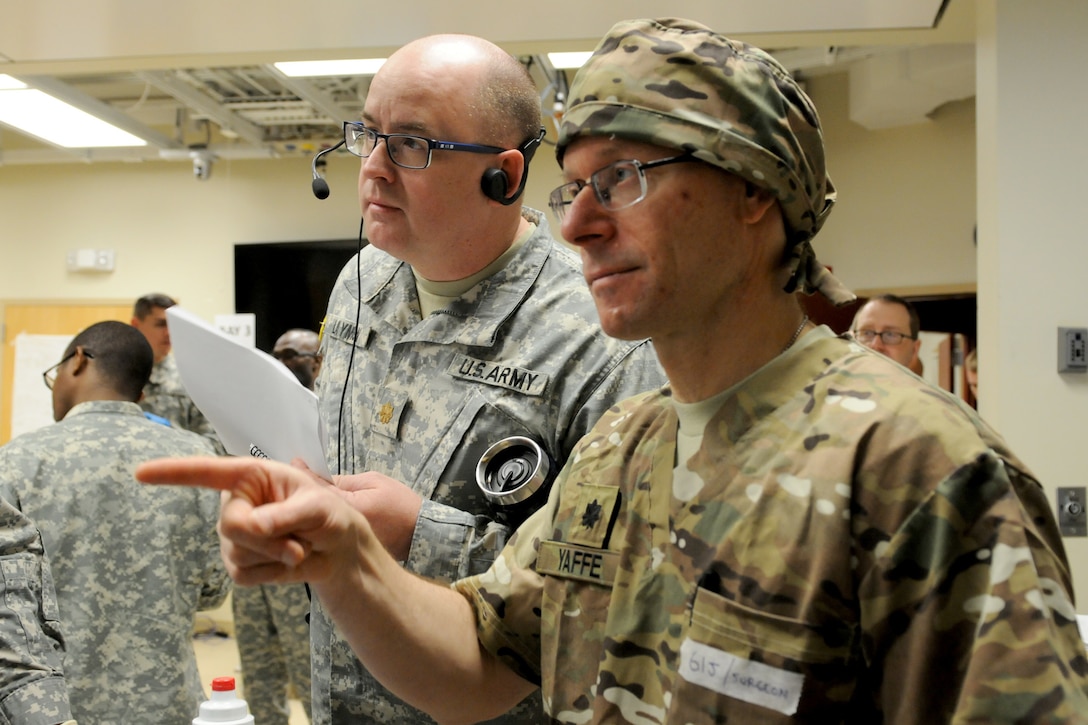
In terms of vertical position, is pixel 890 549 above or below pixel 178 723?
above

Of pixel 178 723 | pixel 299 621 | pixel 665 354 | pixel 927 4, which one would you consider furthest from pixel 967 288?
pixel 665 354

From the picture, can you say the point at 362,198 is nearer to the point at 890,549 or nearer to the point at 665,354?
the point at 665,354

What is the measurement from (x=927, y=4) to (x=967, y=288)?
2612mm

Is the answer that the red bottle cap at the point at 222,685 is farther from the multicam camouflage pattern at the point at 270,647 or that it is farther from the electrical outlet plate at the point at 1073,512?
the multicam camouflage pattern at the point at 270,647

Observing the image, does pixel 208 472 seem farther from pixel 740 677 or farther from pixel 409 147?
pixel 409 147

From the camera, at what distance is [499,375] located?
5.17 feet

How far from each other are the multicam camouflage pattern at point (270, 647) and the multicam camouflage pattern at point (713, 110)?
325cm

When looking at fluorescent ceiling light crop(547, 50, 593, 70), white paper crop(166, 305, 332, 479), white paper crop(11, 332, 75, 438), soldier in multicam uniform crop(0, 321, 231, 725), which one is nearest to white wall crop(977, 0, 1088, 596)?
fluorescent ceiling light crop(547, 50, 593, 70)

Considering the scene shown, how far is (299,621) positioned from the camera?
3924 millimetres

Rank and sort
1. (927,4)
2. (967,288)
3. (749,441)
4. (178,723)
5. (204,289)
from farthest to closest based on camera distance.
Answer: (204,289)
(967,288)
(927,4)
(178,723)
(749,441)

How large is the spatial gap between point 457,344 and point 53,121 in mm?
4784

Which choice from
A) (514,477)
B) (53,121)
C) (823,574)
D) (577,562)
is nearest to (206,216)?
(53,121)

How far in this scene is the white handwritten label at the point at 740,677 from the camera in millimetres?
885

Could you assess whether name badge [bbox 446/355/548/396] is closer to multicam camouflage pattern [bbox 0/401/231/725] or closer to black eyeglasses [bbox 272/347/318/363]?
multicam camouflage pattern [bbox 0/401/231/725]
